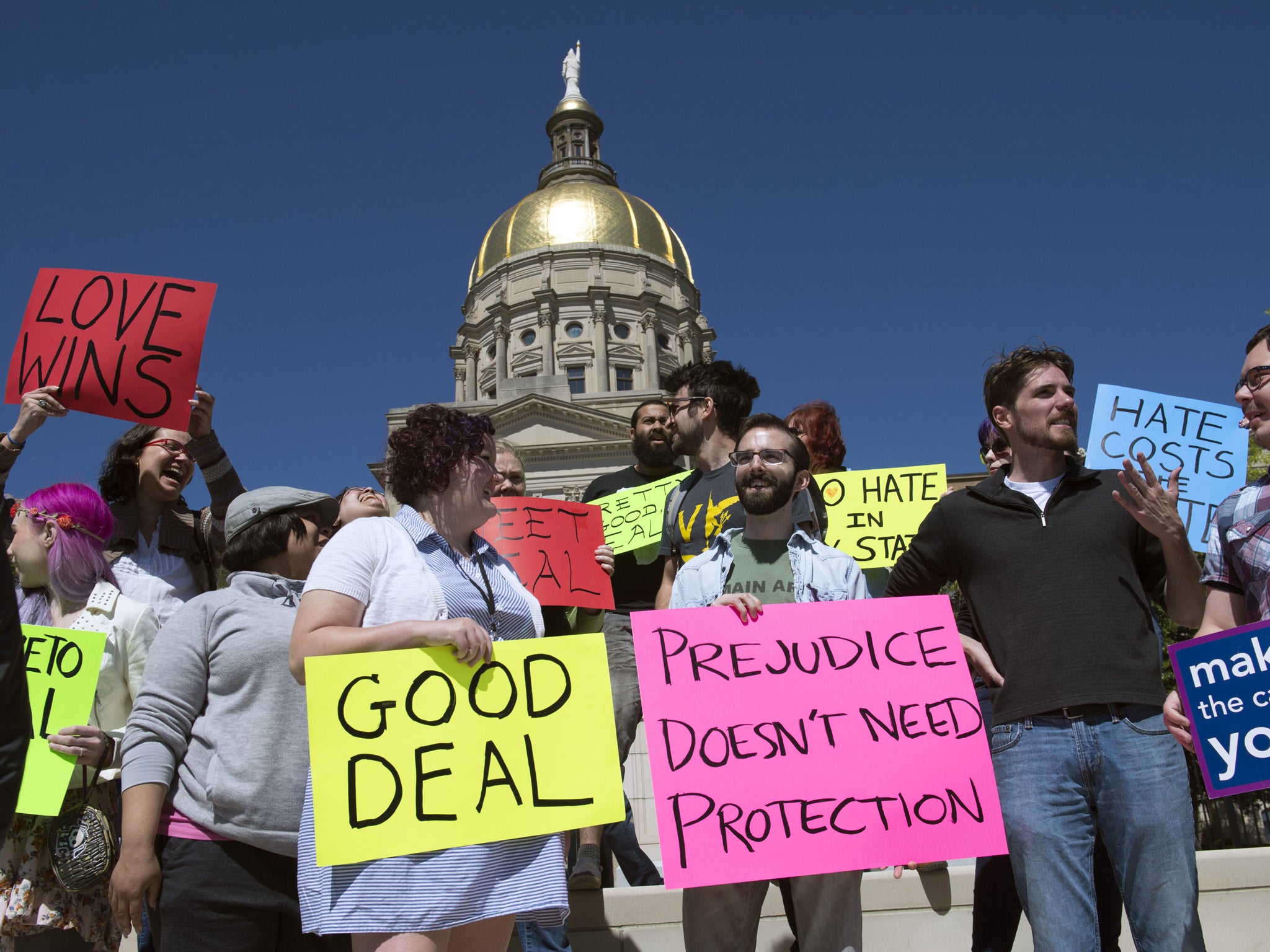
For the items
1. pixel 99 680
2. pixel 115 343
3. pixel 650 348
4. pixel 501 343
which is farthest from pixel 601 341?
pixel 99 680

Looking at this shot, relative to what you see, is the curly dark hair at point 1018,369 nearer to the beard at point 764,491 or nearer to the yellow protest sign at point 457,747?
the beard at point 764,491

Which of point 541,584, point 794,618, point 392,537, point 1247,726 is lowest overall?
point 1247,726

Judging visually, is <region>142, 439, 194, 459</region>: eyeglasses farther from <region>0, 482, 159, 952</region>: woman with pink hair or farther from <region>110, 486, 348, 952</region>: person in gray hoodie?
<region>110, 486, 348, 952</region>: person in gray hoodie

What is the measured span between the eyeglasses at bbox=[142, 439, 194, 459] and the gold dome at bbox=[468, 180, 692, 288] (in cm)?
6377

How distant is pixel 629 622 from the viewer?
17.2ft

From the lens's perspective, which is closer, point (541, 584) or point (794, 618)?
point (794, 618)

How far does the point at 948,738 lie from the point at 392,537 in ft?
5.81

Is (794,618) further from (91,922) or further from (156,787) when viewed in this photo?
(91,922)

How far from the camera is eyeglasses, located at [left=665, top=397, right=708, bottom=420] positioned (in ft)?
16.2

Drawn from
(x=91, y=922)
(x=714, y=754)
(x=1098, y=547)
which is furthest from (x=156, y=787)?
(x=1098, y=547)

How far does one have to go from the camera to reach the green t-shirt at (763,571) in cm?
357

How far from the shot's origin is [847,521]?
573cm

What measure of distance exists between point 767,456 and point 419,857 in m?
1.83

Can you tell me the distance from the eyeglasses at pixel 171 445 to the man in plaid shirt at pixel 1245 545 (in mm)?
4124
